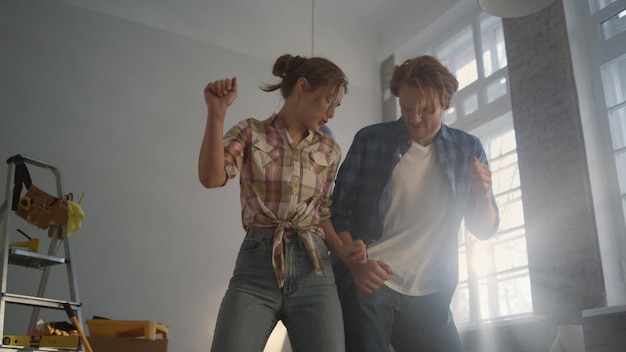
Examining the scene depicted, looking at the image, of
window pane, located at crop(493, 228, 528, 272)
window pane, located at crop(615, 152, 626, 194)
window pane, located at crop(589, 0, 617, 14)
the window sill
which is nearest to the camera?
window pane, located at crop(615, 152, 626, 194)

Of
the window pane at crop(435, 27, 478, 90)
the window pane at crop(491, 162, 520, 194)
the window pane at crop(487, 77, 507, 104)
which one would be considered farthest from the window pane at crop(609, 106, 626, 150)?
the window pane at crop(435, 27, 478, 90)

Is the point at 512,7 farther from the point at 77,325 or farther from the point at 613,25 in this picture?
the point at 77,325

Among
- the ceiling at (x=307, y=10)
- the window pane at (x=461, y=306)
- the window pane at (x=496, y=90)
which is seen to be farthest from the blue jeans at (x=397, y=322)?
the ceiling at (x=307, y=10)

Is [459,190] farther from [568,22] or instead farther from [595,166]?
[568,22]

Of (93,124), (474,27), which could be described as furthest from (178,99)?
(474,27)

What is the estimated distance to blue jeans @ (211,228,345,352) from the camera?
1417mm

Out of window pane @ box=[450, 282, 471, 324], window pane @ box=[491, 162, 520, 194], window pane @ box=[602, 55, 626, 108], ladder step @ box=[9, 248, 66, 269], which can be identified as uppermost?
window pane @ box=[602, 55, 626, 108]

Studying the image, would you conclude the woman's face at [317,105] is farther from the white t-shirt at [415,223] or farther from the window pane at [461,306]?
the window pane at [461,306]

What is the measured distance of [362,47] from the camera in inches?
311

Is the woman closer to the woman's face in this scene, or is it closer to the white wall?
the woman's face

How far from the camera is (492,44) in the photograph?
6.45 metres

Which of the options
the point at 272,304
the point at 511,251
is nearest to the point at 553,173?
the point at 511,251

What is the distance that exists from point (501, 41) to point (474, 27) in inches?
16.7

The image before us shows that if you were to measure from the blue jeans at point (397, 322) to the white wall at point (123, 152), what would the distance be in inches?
172
